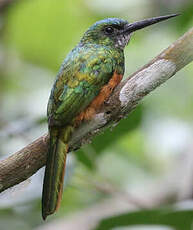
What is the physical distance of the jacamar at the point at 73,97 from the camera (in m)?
2.34

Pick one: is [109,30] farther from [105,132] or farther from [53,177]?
[53,177]

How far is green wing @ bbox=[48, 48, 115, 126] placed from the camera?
8.15ft

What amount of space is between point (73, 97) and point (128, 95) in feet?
1.14

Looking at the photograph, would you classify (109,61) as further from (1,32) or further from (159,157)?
(1,32)

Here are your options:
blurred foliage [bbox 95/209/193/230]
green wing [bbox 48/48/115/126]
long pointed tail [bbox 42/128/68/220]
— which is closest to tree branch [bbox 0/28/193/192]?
long pointed tail [bbox 42/128/68/220]

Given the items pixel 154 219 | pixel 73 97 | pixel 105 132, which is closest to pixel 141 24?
pixel 105 132

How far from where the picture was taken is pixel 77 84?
2.58 m

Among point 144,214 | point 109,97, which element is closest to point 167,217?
point 144,214

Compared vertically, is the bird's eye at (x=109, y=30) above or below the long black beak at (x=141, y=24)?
above

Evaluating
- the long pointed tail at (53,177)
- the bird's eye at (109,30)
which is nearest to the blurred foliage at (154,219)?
the long pointed tail at (53,177)

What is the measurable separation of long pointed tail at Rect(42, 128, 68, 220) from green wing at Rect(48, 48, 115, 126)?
0.13 meters

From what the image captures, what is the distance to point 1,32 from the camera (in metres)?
4.71

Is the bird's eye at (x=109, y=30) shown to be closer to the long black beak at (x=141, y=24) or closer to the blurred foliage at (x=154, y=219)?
the long black beak at (x=141, y=24)

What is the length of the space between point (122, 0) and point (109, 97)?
2.28m
